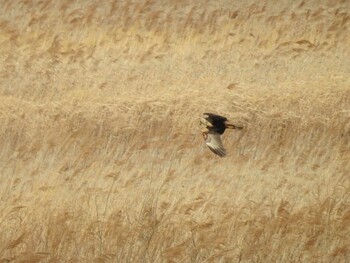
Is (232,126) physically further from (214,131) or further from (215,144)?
(215,144)

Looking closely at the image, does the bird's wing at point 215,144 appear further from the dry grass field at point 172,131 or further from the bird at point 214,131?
the dry grass field at point 172,131

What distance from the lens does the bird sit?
44.2ft

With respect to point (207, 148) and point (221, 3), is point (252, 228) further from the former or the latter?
point (221, 3)

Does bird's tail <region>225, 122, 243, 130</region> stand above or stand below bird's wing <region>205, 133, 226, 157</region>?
above

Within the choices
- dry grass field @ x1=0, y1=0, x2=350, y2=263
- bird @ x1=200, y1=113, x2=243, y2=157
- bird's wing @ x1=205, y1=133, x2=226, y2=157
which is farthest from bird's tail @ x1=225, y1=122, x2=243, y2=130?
bird's wing @ x1=205, y1=133, x2=226, y2=157

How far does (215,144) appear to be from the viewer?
13.6 metres

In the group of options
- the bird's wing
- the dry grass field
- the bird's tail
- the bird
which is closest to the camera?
the dry grass field

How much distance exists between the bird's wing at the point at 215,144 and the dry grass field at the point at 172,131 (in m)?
0.35

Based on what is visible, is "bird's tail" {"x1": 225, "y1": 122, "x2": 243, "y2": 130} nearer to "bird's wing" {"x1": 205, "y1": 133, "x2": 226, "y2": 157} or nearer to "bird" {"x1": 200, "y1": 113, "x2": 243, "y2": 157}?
"bird" {"x1": 200, "y1": 113, "x2": 243, "y2": 157}

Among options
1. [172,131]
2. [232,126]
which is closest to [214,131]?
[232,126]

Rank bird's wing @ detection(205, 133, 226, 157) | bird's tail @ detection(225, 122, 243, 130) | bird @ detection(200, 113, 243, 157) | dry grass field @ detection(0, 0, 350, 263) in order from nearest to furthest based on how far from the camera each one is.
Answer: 1. dry grass field @ detection(0, 0, 350, 263)
2. bird's wing @ detection(205, 133, 226, 157)
3. bird @ detection(200, 113, 243, 157)
4. bird's tail @ detection(225, 122, 243, 130)

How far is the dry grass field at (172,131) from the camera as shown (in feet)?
35.4

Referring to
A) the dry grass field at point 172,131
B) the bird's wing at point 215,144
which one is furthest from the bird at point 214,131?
the dry grass field at point 172,131

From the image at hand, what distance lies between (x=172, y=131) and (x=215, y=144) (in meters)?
2.41
